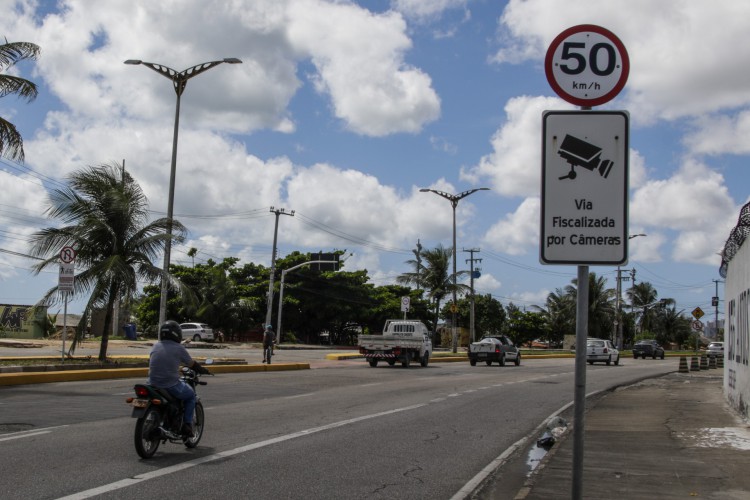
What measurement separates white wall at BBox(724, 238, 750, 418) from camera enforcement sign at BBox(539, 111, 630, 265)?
10.3 meters

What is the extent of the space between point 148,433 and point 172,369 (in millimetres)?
756

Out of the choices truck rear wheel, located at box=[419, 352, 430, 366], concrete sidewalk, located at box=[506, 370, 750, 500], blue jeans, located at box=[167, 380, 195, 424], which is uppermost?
blue jeans, located at box=[167, 380, 195, 424]

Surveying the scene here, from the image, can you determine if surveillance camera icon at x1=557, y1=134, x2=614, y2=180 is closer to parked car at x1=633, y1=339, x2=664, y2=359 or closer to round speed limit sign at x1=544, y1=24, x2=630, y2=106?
round speed limit sign at x1=544, y1=24, x2=630, y2=106

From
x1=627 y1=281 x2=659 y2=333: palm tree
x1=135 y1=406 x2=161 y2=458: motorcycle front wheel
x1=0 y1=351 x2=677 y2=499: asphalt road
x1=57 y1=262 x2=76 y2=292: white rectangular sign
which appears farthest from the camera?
x1=627 y1=281 x2=659 y2=333: palm tree

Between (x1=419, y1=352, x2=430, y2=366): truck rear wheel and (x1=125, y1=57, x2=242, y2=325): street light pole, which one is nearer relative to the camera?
(x1=125, y1=57, x2=242, y2=325): street light pole

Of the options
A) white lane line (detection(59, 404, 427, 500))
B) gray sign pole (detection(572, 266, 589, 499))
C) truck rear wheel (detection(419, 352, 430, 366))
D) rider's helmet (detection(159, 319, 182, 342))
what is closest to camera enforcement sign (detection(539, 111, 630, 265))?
gray sign pole (detection(572, 266, 589, 499))

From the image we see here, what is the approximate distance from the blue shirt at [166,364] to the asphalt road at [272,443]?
2.86 ft

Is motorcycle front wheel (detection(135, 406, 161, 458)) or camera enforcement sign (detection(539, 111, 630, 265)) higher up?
camera enforcement sign (detection(539, 111, 630, 265))

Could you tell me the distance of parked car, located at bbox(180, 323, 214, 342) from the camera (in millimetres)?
52344

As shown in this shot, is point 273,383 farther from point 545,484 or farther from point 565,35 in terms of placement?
point 565,35

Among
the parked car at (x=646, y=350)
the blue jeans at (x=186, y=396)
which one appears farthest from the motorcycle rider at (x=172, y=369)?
the parked car at (x=646, y=350)

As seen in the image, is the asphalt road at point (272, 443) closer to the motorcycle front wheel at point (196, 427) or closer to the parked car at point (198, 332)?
the motorcycle front wheel at point (196, 427)

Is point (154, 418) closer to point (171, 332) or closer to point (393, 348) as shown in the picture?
point (171, 332)

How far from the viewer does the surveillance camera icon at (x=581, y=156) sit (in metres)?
4.18
